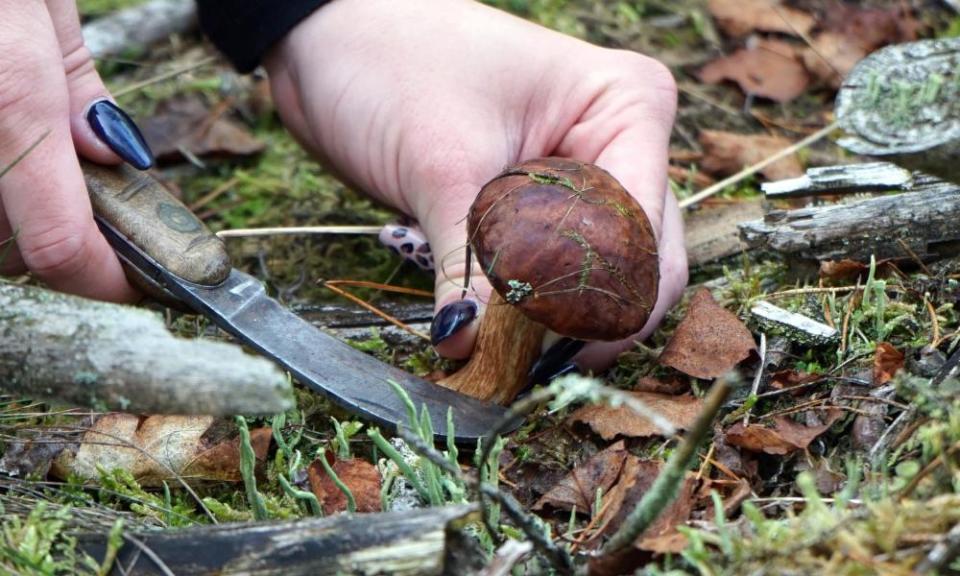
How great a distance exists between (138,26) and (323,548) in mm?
3378

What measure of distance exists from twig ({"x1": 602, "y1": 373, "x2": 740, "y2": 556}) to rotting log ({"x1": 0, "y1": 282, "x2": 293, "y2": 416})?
0.50m

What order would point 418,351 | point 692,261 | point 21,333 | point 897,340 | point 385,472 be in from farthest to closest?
point 692,261 < point 418,351 < point 897,340 < point 385,472 < point 21,333

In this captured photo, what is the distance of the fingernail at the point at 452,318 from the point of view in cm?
210

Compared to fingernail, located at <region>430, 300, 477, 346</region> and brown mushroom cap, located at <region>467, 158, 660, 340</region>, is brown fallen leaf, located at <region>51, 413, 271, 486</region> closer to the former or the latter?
fingernail, located at <region>430, 300, 477, 346</region>

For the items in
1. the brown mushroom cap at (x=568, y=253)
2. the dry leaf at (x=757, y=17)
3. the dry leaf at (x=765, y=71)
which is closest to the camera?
the brown mushroom cap at (x=568, y=253)

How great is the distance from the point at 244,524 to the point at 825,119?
2827 mm

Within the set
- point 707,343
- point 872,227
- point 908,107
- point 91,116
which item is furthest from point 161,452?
point 872,227

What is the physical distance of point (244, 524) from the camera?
1421 millimetres

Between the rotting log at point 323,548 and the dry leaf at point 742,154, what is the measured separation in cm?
213

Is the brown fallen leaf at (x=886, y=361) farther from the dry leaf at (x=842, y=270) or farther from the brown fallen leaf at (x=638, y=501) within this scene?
the brown fallen leaf at (x=638, y=501)

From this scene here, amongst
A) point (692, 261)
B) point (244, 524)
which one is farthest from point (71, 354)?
point (692, 261)

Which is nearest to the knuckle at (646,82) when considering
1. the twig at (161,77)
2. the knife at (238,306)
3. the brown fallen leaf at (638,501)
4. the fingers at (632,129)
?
the fingers at (632,129)

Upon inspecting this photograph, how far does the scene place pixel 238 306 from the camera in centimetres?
211

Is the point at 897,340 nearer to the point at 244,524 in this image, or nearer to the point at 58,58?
the point at 244,524
